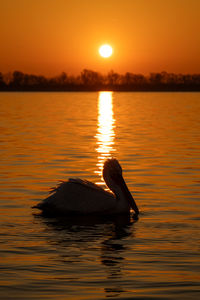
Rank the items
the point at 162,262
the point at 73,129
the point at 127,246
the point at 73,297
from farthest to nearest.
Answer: the point at 73,129, the point at 127,246, the point at 162,262, the point at 73,297

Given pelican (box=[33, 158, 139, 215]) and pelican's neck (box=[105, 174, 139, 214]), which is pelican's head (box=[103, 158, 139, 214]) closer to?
pelican's neck (box=[105, 174, 139, 214])

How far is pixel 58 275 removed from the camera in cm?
741

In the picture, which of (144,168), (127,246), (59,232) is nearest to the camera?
(127,246)

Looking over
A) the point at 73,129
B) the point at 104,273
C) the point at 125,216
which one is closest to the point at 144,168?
the point at 125,216

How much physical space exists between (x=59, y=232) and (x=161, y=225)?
4.82ft

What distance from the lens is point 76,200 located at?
10.8 metres

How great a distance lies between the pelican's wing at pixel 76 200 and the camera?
10.8 m

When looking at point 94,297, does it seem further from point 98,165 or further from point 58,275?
point 98,165

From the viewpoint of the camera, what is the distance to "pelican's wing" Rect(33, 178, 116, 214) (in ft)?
35.4

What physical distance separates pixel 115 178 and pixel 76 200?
102cm

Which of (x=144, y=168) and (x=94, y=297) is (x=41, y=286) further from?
(x=144, y=168)

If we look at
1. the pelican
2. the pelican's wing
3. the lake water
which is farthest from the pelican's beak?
the pelican's wing

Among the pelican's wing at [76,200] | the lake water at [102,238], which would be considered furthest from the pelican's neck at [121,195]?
the pelican's wing at [76,200]

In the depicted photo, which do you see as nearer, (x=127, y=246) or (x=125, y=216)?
(x=127, y=246)
